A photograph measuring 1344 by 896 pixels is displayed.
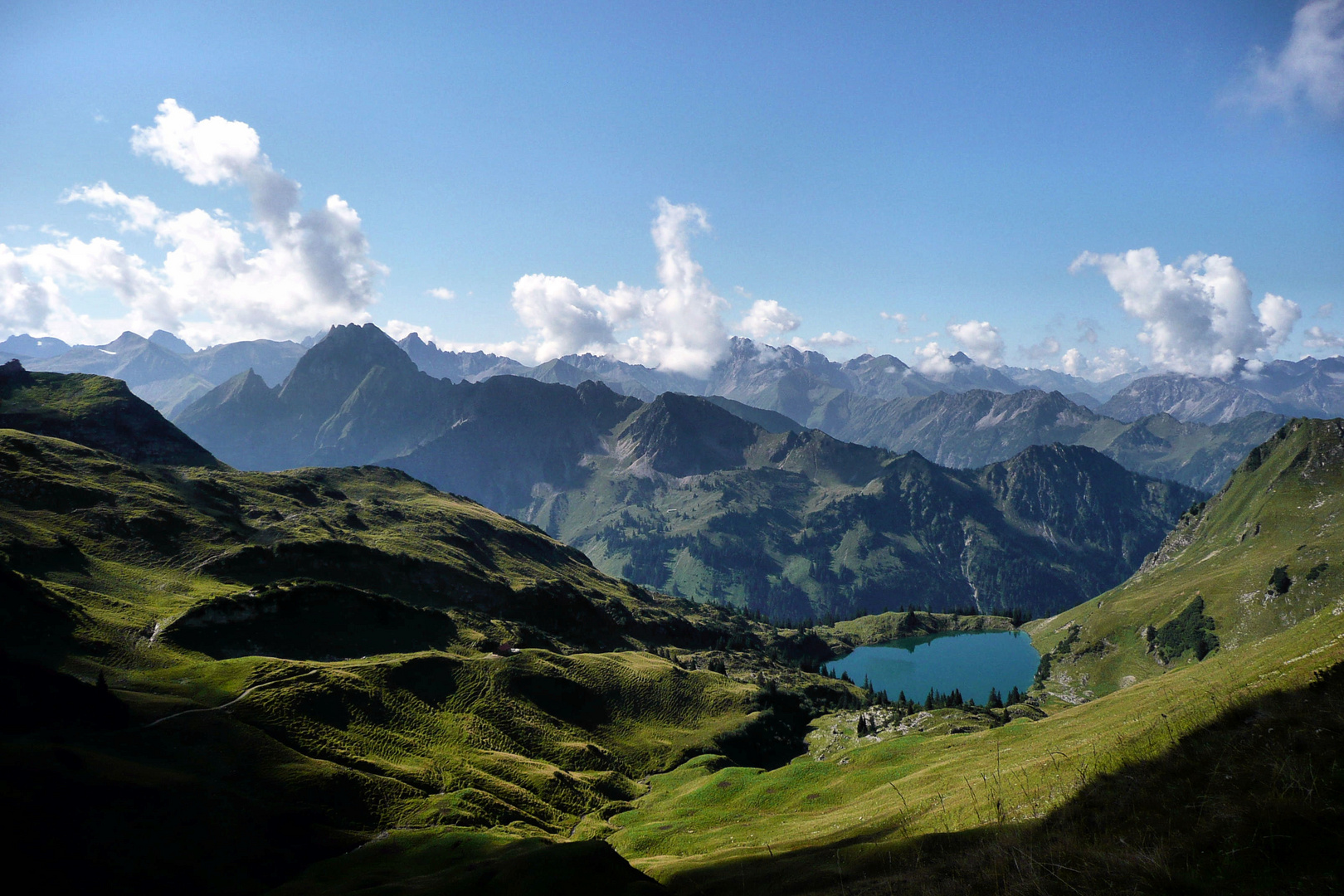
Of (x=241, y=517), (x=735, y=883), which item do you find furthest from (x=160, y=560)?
(x=735, y=883)

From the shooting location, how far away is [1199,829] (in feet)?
44.7

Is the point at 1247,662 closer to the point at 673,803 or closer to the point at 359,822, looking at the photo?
the point at 673,803

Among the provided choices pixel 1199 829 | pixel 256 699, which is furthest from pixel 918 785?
pixel 256 699

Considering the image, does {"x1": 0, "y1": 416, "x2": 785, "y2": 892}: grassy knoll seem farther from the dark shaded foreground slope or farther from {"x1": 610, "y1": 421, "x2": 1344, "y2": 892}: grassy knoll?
the dark shaded foreground slope

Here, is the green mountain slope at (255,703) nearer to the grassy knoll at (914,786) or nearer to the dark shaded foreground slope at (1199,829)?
A: the grassy knoll at (914,786)

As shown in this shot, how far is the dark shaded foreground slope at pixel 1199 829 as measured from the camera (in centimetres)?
1180

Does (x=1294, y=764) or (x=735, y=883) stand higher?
(x=1294, y=764)

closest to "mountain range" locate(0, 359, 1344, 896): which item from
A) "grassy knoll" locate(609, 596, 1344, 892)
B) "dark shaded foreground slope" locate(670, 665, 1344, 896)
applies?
"dark shaded foreground slope" locate(670, 665, 1344, 896)

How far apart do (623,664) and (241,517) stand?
417ft

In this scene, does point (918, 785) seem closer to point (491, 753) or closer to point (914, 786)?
point (914, 786)

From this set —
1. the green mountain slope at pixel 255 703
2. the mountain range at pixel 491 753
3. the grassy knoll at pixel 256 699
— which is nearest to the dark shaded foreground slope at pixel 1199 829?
the mountain range at pixel 491 753

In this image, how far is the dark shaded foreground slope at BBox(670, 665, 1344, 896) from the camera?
11.8 m

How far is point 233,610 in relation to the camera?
119 metres

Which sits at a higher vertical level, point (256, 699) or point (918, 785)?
point (256, 699)
